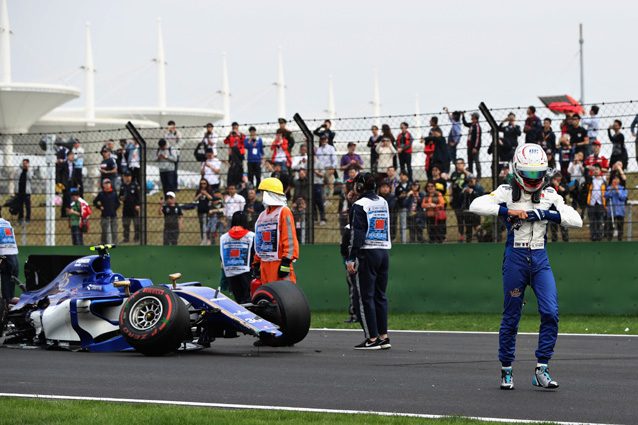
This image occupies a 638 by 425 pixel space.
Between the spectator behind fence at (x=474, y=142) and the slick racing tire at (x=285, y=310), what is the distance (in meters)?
5.70

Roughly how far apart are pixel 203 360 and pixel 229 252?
3.62 m

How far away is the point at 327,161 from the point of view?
726 inches

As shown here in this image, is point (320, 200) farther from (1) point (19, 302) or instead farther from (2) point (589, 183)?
(1) point (19, 302)

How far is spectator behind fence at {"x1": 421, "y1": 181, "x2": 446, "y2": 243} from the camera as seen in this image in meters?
17.7

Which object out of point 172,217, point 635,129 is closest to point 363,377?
point 635,129

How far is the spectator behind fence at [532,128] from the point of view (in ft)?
56.6

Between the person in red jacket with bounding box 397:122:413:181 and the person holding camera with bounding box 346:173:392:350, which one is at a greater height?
the person in red jacket with bounding box 397:122:413:181

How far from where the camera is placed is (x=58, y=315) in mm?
12781

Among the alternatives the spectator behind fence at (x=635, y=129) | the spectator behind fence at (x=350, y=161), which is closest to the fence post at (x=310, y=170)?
the spectator behind fence at (x=350, y=161)

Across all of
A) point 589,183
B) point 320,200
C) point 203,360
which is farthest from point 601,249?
point 203,360

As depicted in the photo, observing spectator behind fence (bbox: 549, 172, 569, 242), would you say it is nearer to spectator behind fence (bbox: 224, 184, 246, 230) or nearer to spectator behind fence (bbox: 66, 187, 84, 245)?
spectator behind fence (bbox: 224, 184, 246, 230)

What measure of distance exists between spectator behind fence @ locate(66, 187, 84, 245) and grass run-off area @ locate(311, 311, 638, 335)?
4.82m

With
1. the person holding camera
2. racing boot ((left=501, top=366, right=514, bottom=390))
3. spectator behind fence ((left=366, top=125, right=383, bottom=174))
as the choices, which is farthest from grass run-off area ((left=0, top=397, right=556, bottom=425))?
spectator behind fence ((left=366, top=125, right=383, bottom=174))

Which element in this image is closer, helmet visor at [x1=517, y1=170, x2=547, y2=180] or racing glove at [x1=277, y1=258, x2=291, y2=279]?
helmet visor at [x1=517, y1=170, x2=547, y2=180]
